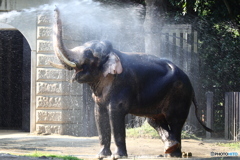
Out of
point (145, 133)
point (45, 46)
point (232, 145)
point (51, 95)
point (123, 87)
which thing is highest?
point (45, 46)

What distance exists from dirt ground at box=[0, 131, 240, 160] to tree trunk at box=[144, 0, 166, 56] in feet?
Answer: 8.16

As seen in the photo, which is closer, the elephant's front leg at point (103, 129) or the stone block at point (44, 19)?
the elephant's front leg at point (103, 129)

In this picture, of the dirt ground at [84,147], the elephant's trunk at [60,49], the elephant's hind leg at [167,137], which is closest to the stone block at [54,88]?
the dirt ground at [84,147]

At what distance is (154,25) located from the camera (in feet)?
43.6

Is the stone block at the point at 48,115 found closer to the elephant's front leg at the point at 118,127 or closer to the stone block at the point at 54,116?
the stone block at the point at 54,116

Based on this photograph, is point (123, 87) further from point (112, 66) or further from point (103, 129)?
point (103, 129)

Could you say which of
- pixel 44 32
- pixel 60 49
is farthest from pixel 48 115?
pixel 60 49

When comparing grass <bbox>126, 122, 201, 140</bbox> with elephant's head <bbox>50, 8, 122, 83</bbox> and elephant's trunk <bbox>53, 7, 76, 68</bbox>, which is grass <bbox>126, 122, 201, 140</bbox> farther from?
elephant's trunk <bbox>53, 7, 76, 68</bbox>

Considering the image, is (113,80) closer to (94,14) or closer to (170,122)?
(170,122)

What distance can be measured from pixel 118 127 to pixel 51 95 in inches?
223

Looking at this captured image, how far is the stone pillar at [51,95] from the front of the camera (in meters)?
13.2

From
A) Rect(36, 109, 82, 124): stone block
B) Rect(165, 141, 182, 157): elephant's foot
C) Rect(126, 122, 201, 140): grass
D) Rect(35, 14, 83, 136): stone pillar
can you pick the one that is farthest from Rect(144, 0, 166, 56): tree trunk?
Rect(165, 141, 182, 157): elephant's foot

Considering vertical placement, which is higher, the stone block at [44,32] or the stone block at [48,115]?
the stone block at [44,32]

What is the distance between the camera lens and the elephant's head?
780 centimetres
